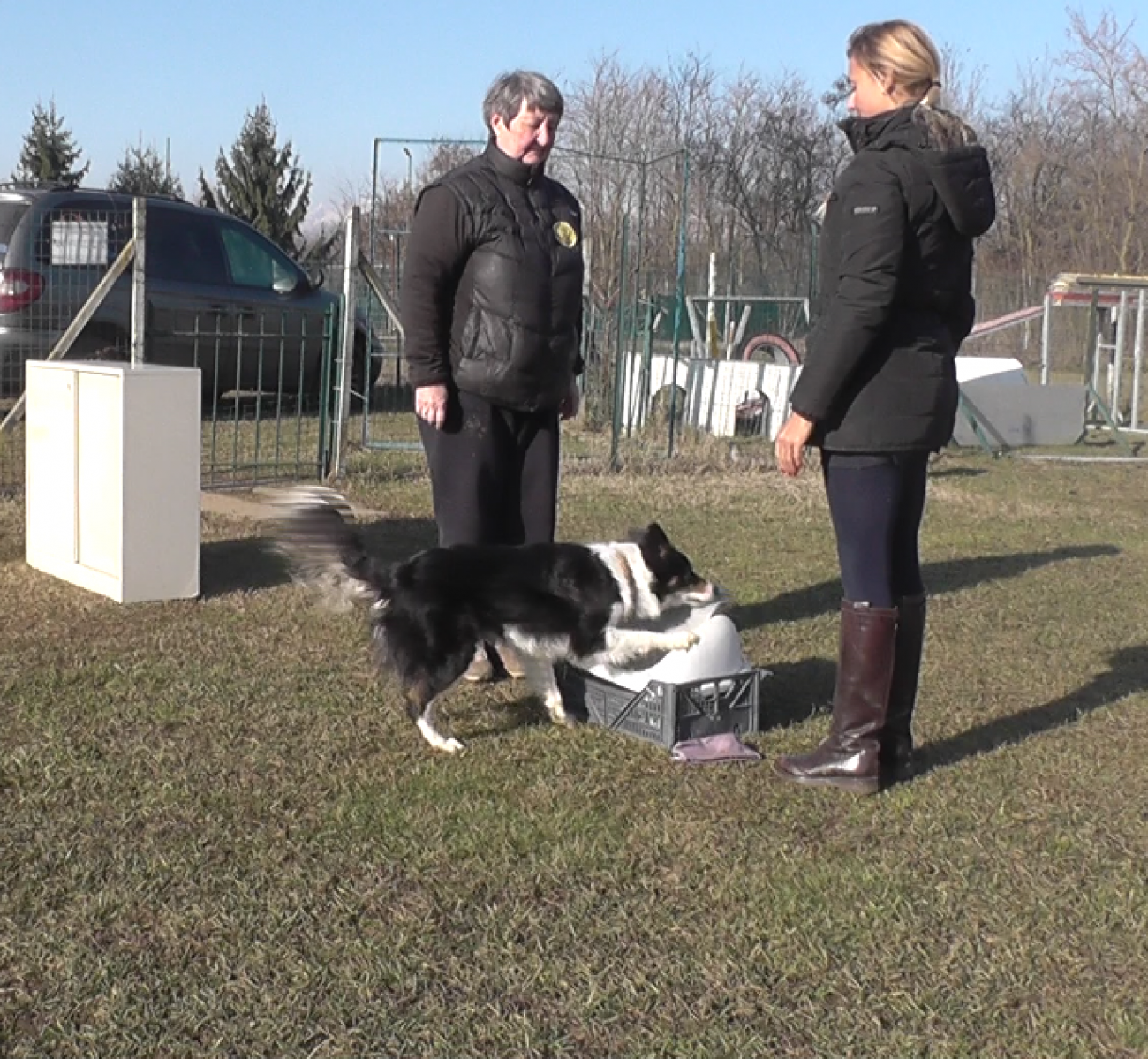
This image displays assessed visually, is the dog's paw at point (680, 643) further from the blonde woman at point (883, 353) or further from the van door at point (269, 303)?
the van door at point (269, 303)

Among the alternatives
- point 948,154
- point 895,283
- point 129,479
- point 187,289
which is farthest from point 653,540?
point 187,289

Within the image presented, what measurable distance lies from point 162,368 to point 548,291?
80.0 inches

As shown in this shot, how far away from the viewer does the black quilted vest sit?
4230 millimetres

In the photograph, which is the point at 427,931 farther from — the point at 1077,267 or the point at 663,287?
the point at 1077,267

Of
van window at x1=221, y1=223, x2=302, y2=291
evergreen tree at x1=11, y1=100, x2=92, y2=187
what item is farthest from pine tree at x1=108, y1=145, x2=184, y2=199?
van window at x1=221, y1=223, x2=302, y2=291

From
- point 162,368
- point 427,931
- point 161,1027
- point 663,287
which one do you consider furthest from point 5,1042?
point 663,287

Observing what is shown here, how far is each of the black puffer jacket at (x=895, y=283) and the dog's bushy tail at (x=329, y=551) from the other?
1436mm

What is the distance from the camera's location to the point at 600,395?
40.2 ft

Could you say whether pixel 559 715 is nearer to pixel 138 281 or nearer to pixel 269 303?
pixel 138 281

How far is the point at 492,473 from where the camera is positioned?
14.8 feet

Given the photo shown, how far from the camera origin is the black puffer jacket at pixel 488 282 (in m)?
4.21

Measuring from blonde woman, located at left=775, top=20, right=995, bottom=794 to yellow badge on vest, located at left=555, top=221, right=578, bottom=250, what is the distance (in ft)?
3.65

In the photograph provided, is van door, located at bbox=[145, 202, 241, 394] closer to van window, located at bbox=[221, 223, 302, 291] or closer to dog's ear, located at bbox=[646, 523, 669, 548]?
van window, located at bbox=[221, 223, 302, 291]

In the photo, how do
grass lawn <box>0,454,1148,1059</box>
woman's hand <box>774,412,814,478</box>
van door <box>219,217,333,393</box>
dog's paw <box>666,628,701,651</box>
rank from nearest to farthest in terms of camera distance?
grass lawn <box>0,454,1148,1059</box>
woman's hand <box>774,412,814,478</box>
dog's paw <box>666,628,701,651</box>
van door <box>219,217,333,393</box>
